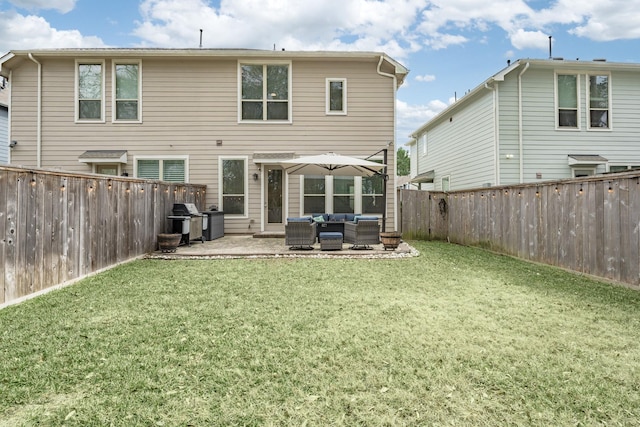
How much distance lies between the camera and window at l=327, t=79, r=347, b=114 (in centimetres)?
1105

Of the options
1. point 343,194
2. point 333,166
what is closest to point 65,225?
point 333,166

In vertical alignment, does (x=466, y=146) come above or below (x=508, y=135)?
above

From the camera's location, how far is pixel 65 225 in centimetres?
500

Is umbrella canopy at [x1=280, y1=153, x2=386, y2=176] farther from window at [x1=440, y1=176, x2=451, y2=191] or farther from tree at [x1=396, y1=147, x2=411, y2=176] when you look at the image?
tree at [x1=396, y1=147, x2=411, y2=176]

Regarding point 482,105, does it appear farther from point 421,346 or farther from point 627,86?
point 421,346

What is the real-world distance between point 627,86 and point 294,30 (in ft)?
42.2

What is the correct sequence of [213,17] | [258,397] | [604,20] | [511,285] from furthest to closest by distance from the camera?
[604,20] < [213,17] < [511,285] < [258,397]

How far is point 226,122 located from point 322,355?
983 cm

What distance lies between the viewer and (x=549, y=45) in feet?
46.1

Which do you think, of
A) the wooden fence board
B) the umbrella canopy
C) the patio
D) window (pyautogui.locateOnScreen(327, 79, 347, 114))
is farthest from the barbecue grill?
window (pyautogui.locateOnScreen(327, 79, 347, 114))

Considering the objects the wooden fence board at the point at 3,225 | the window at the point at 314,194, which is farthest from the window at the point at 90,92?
the wooden fence board at the point at 3,225

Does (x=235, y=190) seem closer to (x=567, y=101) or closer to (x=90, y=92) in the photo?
(x=90, y=92)

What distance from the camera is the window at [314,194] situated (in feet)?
36.4

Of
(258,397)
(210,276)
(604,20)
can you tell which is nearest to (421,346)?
(258,397)
